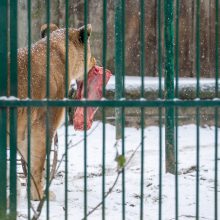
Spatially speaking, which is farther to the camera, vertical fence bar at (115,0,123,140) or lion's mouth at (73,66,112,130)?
vertical fence bar at (115,0,123,140)

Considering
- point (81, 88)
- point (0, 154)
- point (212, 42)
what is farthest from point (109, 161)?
point (0, 154)

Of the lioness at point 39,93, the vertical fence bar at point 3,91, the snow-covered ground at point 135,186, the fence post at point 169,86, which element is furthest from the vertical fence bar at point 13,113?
the fence post at point 169,86

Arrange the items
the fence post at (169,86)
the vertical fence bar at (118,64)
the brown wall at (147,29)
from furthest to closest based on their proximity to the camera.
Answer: the brown wall at (147,29) → the vertical fence bar at (118,64) → the fence post at (169,86)

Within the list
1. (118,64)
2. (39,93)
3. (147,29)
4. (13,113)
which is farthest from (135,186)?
(147,29)

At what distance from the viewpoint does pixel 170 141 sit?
22.8 feet

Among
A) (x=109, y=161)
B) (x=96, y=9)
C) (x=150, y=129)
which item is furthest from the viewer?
(x=96, y=9)

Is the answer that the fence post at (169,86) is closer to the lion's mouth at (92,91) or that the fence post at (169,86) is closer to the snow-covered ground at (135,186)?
the snow-covered ground at (135,186)

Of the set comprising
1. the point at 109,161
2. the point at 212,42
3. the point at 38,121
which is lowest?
the point at 109,161

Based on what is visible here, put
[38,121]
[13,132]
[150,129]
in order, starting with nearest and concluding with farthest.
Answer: [13,132]
[38,121]
[150,129]

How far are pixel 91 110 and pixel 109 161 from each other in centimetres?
165

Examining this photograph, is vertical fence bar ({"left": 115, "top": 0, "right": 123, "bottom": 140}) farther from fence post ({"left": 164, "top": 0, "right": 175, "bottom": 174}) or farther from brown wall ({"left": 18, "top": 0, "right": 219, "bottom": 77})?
brown wall ({"left": 18, "top": 0, "right": 219, "bottom": 77})

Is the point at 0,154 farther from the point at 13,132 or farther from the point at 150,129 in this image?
the point at 150,129

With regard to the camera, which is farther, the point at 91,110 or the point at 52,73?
the point at 91,110

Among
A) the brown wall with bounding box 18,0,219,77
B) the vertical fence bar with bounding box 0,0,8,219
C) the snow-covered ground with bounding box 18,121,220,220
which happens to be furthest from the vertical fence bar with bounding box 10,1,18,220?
the brown wall with bounding box 18,0,219,77
